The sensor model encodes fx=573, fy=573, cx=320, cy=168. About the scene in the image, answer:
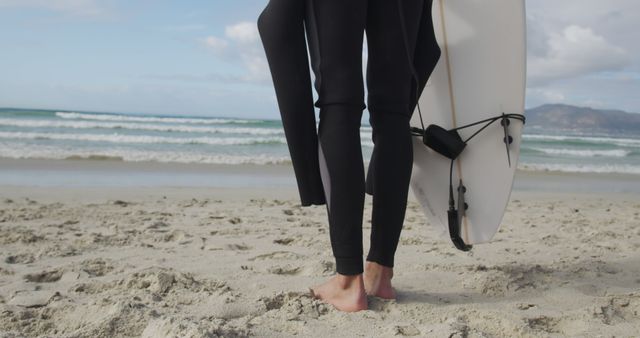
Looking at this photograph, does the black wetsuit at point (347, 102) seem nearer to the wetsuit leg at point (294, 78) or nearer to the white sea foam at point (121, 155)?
the wetsuit leg at point (294, 78)

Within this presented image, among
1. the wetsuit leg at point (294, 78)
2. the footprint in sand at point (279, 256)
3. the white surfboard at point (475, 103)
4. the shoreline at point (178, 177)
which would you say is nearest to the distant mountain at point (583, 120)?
the shoreline at point (178, 177)

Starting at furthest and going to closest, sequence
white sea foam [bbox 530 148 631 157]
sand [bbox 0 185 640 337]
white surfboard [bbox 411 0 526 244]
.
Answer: white sea foam [bbox 530 148 631 157]
white surfboard [bbox 411 0 526 244]
sand [bbox 0 185 640 337]

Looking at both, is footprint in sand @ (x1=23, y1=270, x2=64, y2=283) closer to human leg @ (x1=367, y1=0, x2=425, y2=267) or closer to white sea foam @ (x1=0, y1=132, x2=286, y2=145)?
human leg @ (x1=367, y1=0, x2=425, y2=267)

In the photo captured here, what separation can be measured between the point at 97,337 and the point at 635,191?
7.87 meters

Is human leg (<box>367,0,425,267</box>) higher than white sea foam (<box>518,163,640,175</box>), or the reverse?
human leg (<box>367,0,425,267</box>)

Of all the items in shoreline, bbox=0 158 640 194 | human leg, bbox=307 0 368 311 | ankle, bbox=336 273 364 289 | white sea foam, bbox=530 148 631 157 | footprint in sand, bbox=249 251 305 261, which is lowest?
white sea foam, bbox=530 148 631 157

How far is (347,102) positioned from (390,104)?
17 centimetres

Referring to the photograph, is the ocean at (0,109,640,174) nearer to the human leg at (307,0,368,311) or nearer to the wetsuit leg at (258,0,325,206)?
the wetsuit leg at (258,0,325,206)

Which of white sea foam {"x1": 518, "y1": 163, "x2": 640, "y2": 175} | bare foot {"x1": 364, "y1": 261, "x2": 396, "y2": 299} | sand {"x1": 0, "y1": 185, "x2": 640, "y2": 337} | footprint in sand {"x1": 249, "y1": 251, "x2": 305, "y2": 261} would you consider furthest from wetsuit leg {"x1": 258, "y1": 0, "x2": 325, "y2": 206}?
white sea foam {"x1": 518, "y1": 163, "x2": 640, "y2": 175}

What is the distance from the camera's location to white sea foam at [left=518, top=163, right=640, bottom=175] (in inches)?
402

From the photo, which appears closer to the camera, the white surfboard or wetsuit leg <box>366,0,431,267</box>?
wetsuit leg <box>366,0,431,267</box>

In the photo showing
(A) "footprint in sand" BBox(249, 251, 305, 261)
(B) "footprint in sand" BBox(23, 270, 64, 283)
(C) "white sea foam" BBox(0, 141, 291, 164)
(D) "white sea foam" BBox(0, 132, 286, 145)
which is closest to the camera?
(B) "footprint in sand" BBox(23, 270, 64, 283)

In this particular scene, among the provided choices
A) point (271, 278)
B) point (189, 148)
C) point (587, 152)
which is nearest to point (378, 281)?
point (271, 278)

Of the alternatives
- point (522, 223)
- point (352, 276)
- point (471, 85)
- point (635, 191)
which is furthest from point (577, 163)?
point (352, 276)
